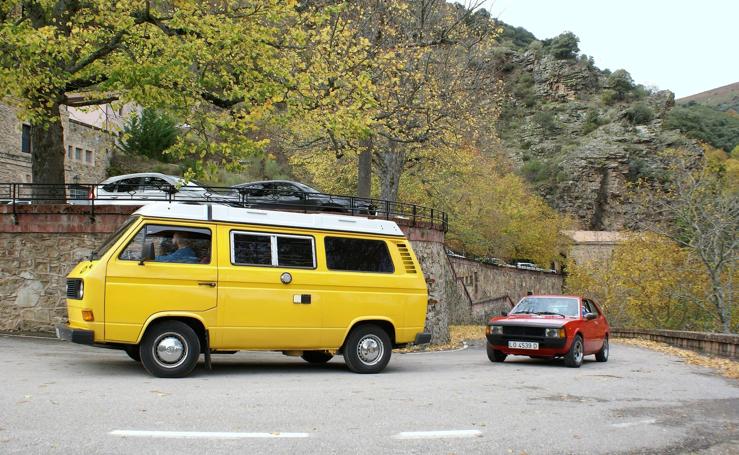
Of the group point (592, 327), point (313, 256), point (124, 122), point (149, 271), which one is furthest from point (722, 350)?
point (124, 122)

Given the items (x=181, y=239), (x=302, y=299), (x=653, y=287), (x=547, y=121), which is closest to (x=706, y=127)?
(x=547, y=121)

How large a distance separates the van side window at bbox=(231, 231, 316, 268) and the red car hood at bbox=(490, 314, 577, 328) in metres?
5.12

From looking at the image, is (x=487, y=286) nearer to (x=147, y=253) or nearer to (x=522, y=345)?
(x=522, y=345)

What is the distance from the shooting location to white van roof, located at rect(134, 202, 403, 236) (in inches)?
404

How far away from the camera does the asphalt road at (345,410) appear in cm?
607

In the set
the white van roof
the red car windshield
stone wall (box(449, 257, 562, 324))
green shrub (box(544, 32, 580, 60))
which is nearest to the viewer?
the white van roof

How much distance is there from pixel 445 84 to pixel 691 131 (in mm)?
84452

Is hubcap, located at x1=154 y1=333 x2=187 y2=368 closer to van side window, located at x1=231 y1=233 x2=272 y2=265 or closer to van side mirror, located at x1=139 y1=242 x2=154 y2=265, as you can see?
van side mirror, located at x1=139 y1=242 x2=154 y2=265

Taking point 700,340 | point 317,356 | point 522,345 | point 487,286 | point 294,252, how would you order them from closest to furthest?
point 294,252 < point 317,356 < point 522,345 < point 700,340 < point 487,286

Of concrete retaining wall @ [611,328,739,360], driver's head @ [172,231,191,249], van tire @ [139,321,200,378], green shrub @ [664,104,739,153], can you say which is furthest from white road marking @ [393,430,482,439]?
green shrub @ [664,104,739,153]

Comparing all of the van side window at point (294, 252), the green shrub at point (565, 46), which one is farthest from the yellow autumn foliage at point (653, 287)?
the green shrub at point (565, 46)

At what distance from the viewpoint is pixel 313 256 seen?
1134 cm

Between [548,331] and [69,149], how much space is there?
37.6m

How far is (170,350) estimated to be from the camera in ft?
32.9
